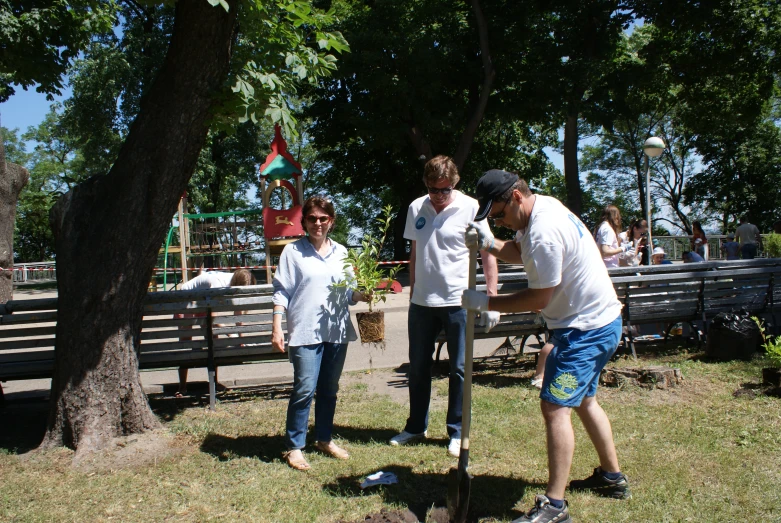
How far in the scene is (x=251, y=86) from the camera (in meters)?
4.72

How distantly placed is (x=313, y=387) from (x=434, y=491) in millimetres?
1061

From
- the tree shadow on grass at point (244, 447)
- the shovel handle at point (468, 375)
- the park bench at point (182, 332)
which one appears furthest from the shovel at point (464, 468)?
the park bench at point (182, 332)

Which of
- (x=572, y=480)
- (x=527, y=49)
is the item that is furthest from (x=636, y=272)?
(x=527, y=49)

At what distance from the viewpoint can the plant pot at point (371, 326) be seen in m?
4.57

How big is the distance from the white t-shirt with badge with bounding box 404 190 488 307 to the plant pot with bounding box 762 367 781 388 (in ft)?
10.4

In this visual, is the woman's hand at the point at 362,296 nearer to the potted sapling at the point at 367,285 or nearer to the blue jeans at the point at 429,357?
the potted sapling at the point at 367,285

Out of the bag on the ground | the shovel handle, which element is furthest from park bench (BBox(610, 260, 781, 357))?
the shovel handle

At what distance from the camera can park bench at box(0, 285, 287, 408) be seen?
5.39 meters

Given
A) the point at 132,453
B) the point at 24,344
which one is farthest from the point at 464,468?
the point at 24,344

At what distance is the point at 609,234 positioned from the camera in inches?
305

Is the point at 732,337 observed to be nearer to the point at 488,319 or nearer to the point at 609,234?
the point at 609,234

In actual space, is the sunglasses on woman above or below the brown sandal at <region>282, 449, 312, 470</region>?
above

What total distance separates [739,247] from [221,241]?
1585cm

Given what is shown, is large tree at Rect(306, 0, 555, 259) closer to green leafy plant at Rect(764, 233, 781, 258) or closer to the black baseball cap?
green leafy plant at Rect(764, 233, 781, 258)
